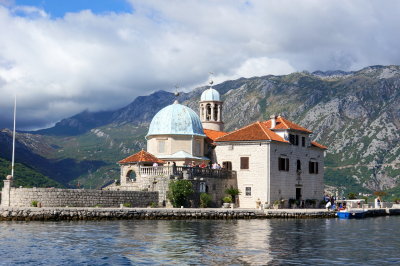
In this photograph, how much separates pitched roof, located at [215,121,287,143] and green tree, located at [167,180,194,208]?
10.8m

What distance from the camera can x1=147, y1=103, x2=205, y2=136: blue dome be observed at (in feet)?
234

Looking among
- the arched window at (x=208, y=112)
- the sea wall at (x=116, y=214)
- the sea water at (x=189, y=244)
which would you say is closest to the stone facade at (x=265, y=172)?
the sea wall at (x=116, y=214)

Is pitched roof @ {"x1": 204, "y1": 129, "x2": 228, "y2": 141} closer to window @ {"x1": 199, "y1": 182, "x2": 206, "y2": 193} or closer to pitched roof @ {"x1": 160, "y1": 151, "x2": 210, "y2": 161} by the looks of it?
pitched roof @ {"x1": 160, "y1": 151, "x2": 210, "y2": 161}

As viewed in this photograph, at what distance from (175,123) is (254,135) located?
9.66 metres

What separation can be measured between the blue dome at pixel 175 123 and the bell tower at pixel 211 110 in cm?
1269

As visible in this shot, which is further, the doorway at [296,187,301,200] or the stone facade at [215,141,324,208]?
the doorway at [296,187,301,200]

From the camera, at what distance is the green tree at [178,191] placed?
198 feet

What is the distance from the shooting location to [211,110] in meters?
87.0

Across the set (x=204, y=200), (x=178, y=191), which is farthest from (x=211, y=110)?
(x=178, y=191)

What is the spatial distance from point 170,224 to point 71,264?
2117 centimetres

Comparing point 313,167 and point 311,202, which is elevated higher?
point 313,167

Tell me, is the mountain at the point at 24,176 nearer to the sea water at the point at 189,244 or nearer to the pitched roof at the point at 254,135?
the pitched roof at the point at 254,135

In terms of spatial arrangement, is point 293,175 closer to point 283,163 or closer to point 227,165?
point 283,163

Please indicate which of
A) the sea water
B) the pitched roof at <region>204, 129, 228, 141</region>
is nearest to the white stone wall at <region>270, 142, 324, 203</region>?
the pitched roof at <region>204, 129, 228, 141</region>
